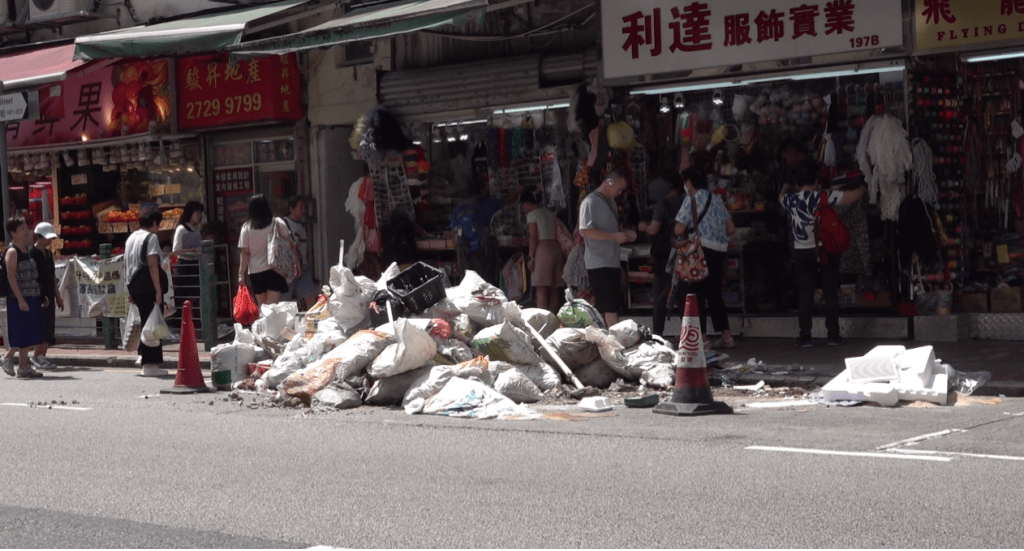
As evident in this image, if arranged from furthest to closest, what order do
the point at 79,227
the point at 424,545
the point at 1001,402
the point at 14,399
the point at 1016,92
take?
the point at 79,227, the point at 1016,92, the point at 14,399, the point at 1001,402, the point at 424,545

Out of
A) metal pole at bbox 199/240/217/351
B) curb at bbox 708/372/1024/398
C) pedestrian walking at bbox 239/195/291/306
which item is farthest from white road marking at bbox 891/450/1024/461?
metal pole at bbox 199/240/217/351

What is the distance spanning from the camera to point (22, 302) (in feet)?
49.0

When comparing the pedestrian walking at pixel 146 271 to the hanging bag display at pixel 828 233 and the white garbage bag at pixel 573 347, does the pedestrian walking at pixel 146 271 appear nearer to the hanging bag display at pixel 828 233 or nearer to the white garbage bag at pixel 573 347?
the white garbage bag at pixel 573 347

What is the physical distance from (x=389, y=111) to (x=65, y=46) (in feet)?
21.4

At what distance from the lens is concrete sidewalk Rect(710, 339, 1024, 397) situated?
36.4 feet

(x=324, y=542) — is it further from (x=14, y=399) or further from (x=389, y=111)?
(x=389, y=111)

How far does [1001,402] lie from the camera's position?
10148 mm

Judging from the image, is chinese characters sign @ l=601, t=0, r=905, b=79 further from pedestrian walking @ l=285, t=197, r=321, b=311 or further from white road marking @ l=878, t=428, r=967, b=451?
white road marking @ l=878, t=428, r=967, b=451

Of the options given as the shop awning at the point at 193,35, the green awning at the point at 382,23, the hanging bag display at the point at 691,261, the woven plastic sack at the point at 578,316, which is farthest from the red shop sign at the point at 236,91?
the woven plastic sack at the point at 578,316

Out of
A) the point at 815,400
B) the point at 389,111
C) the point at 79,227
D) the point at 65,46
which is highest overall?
the point at 65,46

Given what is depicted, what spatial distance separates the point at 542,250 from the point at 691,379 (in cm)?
588

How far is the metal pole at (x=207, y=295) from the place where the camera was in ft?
51.6

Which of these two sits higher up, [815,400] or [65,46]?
[65,46]

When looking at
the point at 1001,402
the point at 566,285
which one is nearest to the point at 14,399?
the point at 566,285
